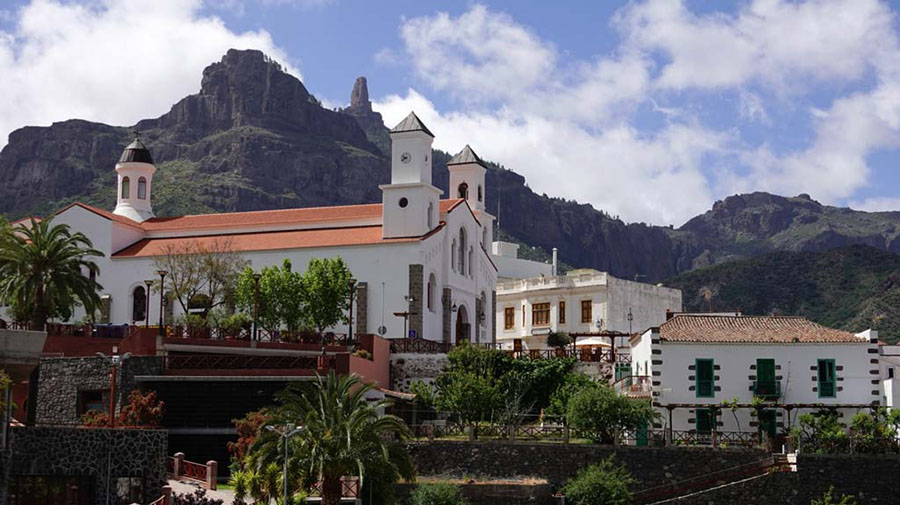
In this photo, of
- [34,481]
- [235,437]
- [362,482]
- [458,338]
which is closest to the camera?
[34,481]

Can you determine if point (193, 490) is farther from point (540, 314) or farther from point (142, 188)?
point (142, 188)

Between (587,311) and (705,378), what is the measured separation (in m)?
32.8

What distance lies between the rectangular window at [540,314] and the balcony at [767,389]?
3435cm

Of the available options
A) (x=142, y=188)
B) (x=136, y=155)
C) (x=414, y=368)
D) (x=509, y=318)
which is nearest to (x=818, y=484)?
(x=414, y=368)

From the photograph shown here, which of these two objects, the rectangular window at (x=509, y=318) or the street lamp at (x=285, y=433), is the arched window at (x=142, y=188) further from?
the street lamp at (x=285, y=433)

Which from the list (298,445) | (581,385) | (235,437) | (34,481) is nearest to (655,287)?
(581,385)

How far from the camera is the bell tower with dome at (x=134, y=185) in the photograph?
267ft

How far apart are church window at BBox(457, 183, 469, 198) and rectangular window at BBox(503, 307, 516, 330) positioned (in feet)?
30.5

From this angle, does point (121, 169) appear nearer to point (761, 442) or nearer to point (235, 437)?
point (235, 437)

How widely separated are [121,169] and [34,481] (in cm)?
5308

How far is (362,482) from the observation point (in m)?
36.1

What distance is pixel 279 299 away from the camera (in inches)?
2372

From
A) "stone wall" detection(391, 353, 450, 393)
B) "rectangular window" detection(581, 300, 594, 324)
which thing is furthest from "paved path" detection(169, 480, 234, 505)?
"rectangular window" detection(581, 300, 594, 324)

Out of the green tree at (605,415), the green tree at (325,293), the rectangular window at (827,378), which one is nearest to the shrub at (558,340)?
the green tree at (325,293)
